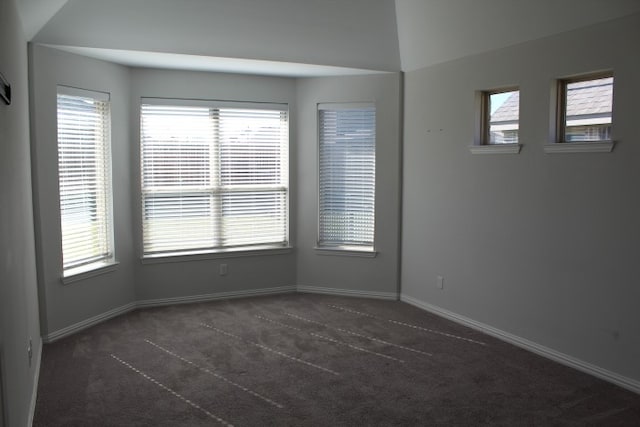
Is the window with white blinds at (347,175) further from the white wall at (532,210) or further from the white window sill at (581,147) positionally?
the white window sill at (581,147)

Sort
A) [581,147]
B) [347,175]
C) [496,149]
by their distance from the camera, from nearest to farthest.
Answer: [581,147]
[496,149]
[347,175]

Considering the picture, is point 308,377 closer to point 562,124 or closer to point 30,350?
point 30,350

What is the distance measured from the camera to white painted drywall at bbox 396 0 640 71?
12.7 ft

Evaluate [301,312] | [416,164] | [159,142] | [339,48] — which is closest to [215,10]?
[339,48]

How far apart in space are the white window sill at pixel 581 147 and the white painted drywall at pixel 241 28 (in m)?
2.00

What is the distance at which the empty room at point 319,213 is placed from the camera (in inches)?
144

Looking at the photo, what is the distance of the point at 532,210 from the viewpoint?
446 centimetres

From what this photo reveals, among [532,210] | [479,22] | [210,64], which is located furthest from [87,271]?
[479,22]

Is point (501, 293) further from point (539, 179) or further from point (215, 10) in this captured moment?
point (215, 10)

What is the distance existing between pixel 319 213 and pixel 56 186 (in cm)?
277

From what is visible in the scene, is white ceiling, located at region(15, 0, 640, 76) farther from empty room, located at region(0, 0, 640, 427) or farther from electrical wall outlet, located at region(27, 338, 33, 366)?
electrical wall outlet, located at region(27, 338, 33, 366)

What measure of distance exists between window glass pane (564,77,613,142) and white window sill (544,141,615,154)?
0.40 feet

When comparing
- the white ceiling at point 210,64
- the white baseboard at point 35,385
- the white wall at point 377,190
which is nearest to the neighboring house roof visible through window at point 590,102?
the white wall at point 377,190

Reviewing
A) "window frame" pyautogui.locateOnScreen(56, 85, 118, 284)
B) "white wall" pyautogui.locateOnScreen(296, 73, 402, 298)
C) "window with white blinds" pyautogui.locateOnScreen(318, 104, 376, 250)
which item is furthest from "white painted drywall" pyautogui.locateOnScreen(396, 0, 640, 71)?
"window frame" pyautogui.locateOnScreen(56, 85, 118, 284)
